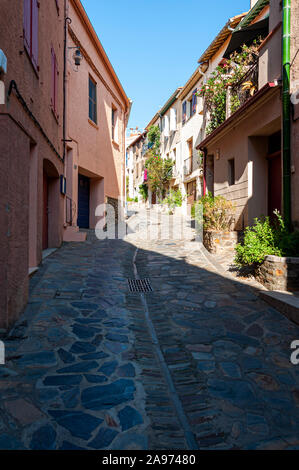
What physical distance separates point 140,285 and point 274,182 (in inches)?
186

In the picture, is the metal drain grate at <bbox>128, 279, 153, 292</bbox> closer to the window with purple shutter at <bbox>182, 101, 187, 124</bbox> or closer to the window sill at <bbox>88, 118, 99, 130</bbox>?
the window sill at <bbox>88, 118, 99, 130</bbox>

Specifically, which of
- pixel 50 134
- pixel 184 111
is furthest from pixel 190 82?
pixel 50 134

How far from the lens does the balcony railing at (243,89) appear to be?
957 cm

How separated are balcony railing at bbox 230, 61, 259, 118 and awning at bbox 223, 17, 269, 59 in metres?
1.53

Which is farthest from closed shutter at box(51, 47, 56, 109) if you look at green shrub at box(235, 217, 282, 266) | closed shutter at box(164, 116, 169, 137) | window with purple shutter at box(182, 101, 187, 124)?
closed shutter at box(164, 116, 169, 137)

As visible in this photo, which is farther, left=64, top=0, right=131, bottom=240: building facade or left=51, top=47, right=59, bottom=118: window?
left=64, top=0, right=131, bottom=240: building facade

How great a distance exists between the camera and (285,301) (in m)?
5.21

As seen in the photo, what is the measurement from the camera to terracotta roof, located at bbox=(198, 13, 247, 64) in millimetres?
13148

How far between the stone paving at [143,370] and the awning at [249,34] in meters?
8.30

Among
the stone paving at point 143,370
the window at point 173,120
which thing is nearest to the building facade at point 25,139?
the stone paving at point 143,370

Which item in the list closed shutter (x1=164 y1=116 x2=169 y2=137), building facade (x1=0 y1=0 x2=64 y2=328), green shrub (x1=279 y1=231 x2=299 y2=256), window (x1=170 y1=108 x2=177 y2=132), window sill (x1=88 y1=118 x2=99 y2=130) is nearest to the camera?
building facade (x1=0 y1=0 x2=64 y2=328)

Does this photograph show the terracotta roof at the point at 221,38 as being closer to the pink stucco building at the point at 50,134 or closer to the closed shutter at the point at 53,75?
the pink stucco building at the point at 50,134

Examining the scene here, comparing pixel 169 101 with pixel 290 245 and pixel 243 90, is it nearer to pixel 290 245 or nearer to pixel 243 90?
pixel 243 90

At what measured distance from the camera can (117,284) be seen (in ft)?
21.7
